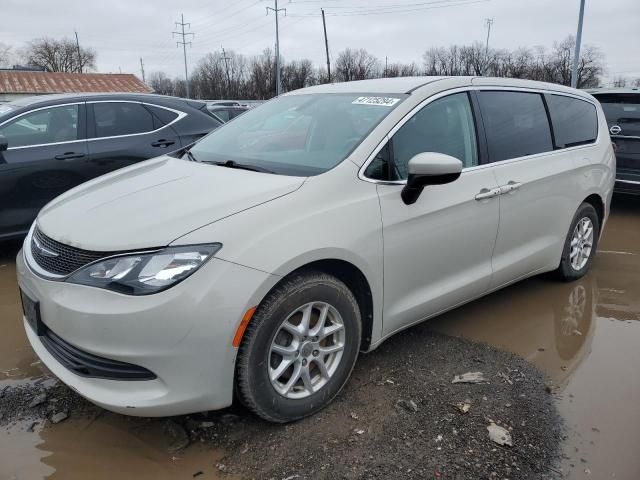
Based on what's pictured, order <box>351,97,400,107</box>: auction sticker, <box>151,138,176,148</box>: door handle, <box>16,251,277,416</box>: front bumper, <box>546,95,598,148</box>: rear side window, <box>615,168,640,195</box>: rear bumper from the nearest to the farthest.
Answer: <box>16,251,277,416</box>: front bumper → <box>351,97,400,107</box>: auction sticker → <box>546,95,598,148</box>: rear side window → <box>151,138,176,148</box>: door handle → <box>615,168,640,195</box>: rear bumper

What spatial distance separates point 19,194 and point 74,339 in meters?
3.39

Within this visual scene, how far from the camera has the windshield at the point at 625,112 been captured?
6.68 m

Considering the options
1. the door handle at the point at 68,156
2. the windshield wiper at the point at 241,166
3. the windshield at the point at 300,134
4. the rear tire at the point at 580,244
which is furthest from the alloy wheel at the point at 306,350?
the door handle at the point at 68,156

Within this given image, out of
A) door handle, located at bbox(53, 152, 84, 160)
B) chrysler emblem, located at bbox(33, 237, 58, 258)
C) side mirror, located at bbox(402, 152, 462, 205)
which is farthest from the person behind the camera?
door handle, located at bbox(53, 152, 84, 160)

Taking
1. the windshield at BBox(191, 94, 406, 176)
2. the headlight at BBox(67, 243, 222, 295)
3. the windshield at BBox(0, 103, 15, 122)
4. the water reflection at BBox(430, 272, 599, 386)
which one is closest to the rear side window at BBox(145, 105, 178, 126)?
the windshield at BBox(0, 103, 15, 122)

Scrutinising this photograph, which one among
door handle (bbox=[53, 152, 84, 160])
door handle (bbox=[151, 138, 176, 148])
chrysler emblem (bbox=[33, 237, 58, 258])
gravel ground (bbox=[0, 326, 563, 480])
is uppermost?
door handle (bbox=[151, 138, 176, 148])

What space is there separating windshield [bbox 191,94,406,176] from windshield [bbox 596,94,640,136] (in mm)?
5024

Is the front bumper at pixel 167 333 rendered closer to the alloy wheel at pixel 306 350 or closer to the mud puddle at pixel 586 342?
the alloy wheel at pixel 306 350

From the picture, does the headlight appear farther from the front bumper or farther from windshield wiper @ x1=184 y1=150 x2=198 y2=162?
windshield wiper @ x1=184 y1=150 x2=198 y2=162

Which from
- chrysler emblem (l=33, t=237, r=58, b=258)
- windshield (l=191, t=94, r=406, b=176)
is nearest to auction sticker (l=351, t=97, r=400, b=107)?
windshield (l=191, t=94, r=406, b=176)

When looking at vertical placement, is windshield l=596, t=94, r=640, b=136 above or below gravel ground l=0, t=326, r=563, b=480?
above

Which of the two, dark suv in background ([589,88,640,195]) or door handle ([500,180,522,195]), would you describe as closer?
door handle ([500,180,522,195])

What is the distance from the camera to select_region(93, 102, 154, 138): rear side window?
5.57 metres

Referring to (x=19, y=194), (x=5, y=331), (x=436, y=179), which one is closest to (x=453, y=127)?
(x=436, y=179)
